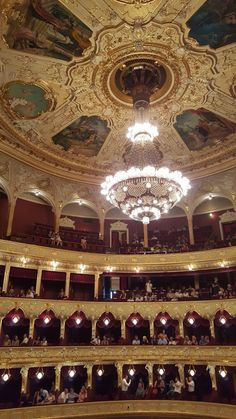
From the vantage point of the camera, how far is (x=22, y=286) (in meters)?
15.9

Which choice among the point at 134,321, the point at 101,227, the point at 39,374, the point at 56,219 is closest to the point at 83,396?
the point at 39,374

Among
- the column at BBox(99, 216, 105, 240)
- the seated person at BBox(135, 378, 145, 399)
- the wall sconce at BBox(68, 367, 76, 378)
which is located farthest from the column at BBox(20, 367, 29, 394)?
the column at BBox(99, 216, 105, 240)

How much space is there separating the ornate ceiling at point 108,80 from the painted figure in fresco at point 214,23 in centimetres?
3

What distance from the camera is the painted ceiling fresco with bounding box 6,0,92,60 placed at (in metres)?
8.92

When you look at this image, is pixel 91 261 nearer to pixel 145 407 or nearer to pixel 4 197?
pixel 4 197

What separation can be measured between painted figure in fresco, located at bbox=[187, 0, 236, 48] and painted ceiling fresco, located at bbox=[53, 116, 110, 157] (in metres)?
5.17

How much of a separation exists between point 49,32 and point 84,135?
5197 mm

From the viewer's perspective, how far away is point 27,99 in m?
12.1

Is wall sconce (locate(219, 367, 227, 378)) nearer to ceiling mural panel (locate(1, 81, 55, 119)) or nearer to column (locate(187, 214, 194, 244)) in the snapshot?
column (locate(187, 214, 194, 244))

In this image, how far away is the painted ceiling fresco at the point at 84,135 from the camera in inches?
542

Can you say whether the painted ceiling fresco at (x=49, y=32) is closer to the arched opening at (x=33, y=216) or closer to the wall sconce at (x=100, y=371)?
the arched opening at (x=33, y=216)

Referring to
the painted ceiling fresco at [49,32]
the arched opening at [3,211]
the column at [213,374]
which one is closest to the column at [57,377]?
the column at [213,374]

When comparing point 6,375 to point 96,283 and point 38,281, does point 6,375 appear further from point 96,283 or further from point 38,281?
point 96,283

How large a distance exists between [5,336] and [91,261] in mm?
5187
